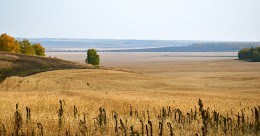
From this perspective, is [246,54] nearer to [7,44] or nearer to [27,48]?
[27,48]

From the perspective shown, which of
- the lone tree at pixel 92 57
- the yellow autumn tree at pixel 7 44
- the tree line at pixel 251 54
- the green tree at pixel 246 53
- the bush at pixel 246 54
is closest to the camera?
the yellow autumn tree at pixel 7 44

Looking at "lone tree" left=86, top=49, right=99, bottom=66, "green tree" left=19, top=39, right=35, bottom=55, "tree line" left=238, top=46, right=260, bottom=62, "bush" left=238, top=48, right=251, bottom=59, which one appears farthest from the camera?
"bush" left=238, top=48, right=251, bottom=59

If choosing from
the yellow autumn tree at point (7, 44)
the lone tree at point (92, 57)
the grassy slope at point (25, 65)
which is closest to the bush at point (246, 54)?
the lone tree at point (92, 57)

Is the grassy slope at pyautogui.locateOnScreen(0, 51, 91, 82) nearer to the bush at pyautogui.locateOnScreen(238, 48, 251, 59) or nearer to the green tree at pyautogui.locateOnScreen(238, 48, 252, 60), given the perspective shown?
the green tree at pyautogui.locateOnScreen(238, 48, 252, 60)

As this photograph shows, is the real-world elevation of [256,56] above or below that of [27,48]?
below

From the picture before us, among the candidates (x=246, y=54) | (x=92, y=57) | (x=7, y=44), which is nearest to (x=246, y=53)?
(x=246, y=54)

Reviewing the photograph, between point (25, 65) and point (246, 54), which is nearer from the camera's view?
point (25, 65)

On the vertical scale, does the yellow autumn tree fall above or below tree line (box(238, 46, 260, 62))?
above

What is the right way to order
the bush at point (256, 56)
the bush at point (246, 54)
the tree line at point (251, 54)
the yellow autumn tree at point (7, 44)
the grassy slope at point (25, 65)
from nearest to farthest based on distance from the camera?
the grassy slope at point (25, 65) < the yellow autumn tree at point (7, 44) < the bush at point (256, 56) < the tree line at point (251, 54) < the bush at point (246, 54)

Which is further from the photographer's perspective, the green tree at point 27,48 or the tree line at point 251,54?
the tree line at point 251,54

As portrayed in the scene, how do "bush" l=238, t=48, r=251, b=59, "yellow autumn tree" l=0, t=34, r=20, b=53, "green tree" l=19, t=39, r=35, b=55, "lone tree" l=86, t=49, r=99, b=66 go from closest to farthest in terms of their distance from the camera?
"yellow autumn tree" l=0, t=34, r=20, b=53 < "lone tree" l=86, t=49, r=99, b=66 < "green tree" l=19, t=39, r=35, b=55 < "bush" l=238, t=48, r=251, b=59

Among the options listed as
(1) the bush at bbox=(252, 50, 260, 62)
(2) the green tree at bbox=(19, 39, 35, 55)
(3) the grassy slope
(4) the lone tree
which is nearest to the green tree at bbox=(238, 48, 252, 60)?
(1) the bush at bbox=(252, 50, 260, 62)

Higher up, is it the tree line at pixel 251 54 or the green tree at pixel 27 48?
the green tree at pixel 27 48

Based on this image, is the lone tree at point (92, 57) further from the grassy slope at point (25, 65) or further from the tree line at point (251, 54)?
the tree line at point (251, 54)
